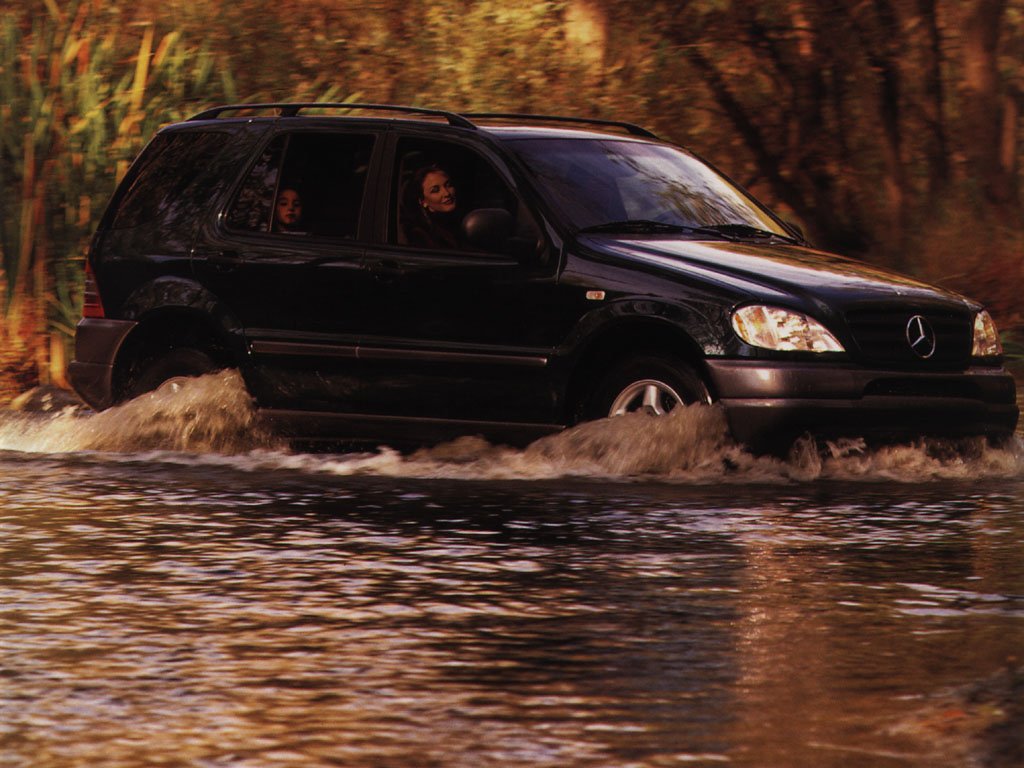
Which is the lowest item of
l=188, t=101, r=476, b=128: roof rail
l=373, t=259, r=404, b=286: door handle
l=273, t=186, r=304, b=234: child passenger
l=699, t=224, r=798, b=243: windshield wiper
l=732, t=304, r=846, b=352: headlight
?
l=732, t=304, r=846, b=352: headlight

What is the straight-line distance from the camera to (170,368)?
41.0ft

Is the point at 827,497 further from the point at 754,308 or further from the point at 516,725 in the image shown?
the point at 516,725

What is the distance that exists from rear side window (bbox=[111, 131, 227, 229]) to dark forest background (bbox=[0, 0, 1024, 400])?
420 centimetres

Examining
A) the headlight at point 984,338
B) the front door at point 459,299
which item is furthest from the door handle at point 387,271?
the headlight at point 984,338

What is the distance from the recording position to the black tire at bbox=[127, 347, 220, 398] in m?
12.4

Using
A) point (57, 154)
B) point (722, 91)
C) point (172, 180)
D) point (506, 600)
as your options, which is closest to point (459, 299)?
point (172, 180)

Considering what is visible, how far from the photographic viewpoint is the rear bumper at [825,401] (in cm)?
1064

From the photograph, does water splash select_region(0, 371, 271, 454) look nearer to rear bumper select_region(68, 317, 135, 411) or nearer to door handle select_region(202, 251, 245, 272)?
rear bumper select_region(68, 317, 135, 411)

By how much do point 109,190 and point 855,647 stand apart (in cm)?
1119

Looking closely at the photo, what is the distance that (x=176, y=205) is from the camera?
1270 cm

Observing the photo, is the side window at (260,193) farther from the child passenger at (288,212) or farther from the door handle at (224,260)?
the door handle at (224,260)

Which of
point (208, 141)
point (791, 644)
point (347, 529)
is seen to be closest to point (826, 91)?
point (208, 141)

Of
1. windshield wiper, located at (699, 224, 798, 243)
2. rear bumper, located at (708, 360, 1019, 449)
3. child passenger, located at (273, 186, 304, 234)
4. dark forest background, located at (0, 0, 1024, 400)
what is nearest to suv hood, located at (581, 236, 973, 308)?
windshield wiper, located at (699, 224, 798, 243)

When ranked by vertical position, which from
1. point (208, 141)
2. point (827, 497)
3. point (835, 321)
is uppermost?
point (208, 141)
